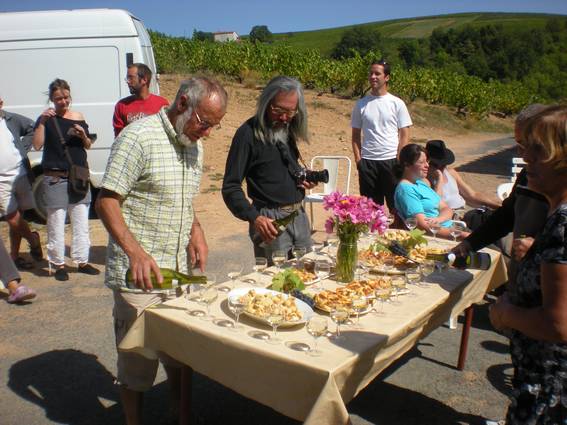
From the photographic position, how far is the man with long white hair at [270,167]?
347cm

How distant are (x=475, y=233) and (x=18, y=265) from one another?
4.84 meters

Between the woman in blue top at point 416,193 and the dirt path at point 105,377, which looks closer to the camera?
the dirt path at point 105,377

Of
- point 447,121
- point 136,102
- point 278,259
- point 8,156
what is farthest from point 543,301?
point 447,121

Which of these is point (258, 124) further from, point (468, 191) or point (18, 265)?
point (18, 265)

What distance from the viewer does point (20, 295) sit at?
482 cm

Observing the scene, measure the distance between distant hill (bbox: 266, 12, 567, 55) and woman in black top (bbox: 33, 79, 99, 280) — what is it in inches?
2599

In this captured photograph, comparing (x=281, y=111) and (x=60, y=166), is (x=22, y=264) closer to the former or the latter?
(x=60, y=166)

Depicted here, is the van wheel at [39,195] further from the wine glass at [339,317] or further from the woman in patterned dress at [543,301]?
the woman in patterned dress at [543,301]

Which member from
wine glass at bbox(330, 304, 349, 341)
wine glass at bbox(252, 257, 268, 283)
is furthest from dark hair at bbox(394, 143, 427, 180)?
wine glass at bbox(330, 304, 349, 341)

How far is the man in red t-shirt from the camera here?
5.84 m

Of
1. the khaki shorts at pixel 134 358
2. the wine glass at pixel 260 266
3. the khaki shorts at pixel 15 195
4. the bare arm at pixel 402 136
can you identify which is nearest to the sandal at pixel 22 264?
the khaki shorts at pixel 15 195

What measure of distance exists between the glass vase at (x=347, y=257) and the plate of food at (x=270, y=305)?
55cm

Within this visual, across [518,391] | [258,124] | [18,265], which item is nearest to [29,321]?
[18,265]

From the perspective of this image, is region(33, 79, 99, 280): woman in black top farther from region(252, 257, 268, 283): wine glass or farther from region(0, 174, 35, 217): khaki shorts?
region(252, 257, 268, 283): wine glass
